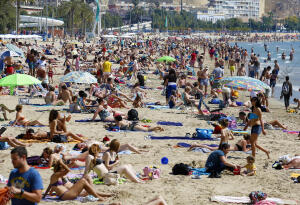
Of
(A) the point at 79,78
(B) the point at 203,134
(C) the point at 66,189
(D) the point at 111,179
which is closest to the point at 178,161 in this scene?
(D) the point at 111,179

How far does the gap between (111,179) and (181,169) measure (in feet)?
4.27

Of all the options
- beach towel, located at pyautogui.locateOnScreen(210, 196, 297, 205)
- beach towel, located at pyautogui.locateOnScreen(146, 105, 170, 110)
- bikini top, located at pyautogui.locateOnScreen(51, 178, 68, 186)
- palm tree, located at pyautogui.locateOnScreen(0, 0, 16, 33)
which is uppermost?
palm tree, located at pyautogui.locateOnScreen(0, 0, 16, 33)

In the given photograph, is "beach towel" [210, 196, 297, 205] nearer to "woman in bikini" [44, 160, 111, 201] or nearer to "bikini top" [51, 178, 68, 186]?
"woman in bikini" [44, 160, 111, 201]

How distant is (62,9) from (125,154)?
75344 mm

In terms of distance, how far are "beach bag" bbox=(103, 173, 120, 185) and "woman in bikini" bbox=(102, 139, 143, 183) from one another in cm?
15

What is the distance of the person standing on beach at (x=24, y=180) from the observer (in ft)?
13.6

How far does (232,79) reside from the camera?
14.0 m

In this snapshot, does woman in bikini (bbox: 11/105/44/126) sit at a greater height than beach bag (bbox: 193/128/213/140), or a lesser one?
greater

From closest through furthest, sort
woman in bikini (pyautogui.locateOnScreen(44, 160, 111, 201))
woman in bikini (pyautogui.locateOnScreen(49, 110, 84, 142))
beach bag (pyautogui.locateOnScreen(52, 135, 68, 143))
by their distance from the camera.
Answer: woman in bikini (pyautogui.locateOnScreen(44, 160, 111, 201)) < woman in bikini (pyautogui.locateOnScreen(49, 110, 84, 142)) < beach bag (pyautogui.locateOnScreen(52, 135, 68, 143))

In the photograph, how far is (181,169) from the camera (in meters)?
8.15

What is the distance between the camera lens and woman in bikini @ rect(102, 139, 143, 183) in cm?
761

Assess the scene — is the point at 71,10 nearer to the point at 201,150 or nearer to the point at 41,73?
the point at 41,73

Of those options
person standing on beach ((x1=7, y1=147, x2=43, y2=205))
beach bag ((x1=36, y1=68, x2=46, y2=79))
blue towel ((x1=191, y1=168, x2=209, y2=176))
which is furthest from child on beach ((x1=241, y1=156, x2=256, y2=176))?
beach bag ((x1=36, y1=68, x2=46, y2=79))

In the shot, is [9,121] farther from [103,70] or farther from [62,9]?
[62,9]
